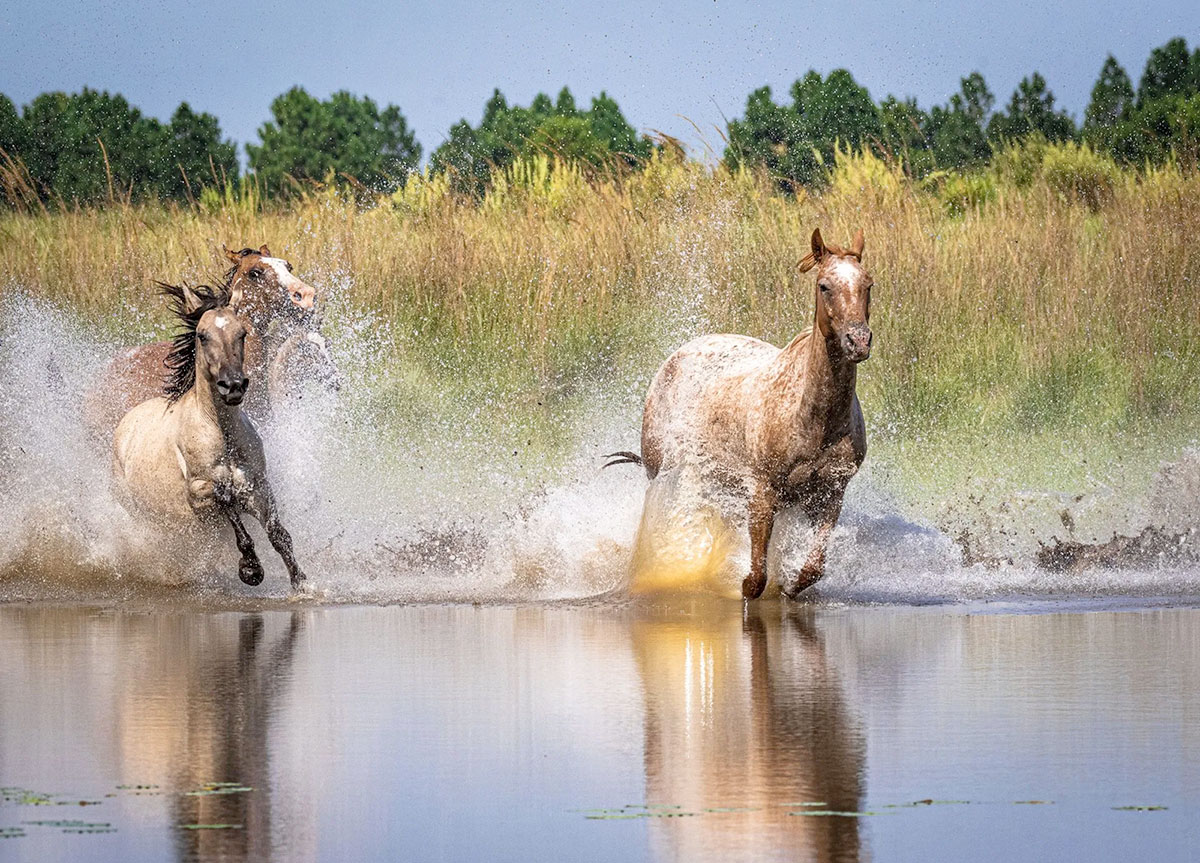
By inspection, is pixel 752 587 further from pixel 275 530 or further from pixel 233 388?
pixel 233 388

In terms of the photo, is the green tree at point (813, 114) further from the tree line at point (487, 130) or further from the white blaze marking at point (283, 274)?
the white blaze marking at point (283, 274)

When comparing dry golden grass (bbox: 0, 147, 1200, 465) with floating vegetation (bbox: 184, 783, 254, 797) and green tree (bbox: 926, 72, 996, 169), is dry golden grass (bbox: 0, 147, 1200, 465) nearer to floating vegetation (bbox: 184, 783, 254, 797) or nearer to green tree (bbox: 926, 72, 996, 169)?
floating vegetation (bbox: 184, 783, 254, 797)

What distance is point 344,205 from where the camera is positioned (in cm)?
2123

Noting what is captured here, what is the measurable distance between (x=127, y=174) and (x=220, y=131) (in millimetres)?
8045

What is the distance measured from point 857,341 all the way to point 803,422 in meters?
0.90

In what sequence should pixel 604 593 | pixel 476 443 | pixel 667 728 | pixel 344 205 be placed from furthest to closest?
pixel 344 205, pixel 476 443, pixel 604 593, pixel 667 728

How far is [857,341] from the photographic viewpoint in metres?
10.7

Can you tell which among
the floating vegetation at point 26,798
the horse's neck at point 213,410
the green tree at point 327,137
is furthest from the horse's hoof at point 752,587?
the green tree at point 327,137

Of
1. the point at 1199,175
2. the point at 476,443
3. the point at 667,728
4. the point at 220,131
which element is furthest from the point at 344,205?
the point at 220,131

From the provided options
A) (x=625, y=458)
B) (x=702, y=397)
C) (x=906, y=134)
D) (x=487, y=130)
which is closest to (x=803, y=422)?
(x=702, y=397)

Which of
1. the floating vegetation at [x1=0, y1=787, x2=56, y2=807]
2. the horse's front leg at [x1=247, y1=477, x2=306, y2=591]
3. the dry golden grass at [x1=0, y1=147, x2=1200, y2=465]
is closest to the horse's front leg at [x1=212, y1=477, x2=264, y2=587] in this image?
the horse's front leg at [x1=247, y1=477, x2=306, y2=591]

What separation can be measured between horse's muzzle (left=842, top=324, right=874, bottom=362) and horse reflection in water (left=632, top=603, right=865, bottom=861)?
1457 millimetres

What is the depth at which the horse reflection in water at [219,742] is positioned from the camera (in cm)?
578

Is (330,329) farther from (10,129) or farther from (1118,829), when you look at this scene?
(10,129)
